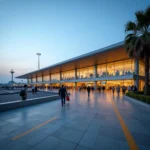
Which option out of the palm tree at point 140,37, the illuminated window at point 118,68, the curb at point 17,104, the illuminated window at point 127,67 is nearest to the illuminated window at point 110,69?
the illuminated window at point 118,68

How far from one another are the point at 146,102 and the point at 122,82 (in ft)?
63.3

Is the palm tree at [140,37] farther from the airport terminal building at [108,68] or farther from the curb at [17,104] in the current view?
the curb at [17,104]

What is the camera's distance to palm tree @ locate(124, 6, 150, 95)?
1013 cm

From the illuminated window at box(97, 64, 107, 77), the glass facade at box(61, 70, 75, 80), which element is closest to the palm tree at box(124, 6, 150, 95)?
the illuminated window at box(97, 64, 107, 77)

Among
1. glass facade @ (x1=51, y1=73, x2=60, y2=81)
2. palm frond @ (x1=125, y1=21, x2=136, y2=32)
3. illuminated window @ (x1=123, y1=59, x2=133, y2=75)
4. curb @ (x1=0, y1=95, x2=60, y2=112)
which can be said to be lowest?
curb @ (x1=0, y1=95, x2=60, y2=112)

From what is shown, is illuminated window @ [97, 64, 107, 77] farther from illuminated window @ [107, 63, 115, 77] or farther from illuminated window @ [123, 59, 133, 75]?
illuminated window @ [123, 59, 133, 75]

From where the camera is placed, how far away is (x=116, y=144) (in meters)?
2.80

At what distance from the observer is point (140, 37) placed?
404 inches

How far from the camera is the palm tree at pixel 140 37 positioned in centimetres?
1013

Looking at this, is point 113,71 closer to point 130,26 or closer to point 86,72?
point 86,72

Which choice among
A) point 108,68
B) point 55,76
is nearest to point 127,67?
point 108,68

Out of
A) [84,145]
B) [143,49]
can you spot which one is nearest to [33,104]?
[84,145]

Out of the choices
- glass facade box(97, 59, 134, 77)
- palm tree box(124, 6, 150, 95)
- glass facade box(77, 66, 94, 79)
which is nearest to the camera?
palm tree box(124, 6, 150, 95)

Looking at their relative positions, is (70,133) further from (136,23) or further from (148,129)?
(136,23)
